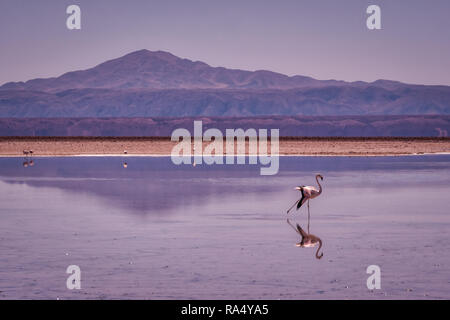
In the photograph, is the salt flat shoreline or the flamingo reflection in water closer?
the flamingo reflection in water

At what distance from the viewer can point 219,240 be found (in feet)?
49.8

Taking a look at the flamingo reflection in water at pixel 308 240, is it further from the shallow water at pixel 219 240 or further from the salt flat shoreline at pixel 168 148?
the salt flat shoreline at pixel 168 148

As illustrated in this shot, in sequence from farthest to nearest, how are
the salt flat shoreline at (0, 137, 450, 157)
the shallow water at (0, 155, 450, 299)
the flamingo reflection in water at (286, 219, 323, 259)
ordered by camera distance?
the salt flat shoreline at (0, 137, 450, 157) → the flamingo reflection in water at (286, 219, 323, 259) → the shallow water at (0, 155, 450, 299)

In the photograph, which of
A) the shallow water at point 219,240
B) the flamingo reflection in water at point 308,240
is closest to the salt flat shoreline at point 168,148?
the shallow water at point 219,240

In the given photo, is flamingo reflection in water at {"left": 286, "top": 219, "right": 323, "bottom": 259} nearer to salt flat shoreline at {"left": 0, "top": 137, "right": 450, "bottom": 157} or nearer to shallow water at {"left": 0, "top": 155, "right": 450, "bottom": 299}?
shallow water at {"left": 0, "top": 155, "right": 450, "bottom": 299}

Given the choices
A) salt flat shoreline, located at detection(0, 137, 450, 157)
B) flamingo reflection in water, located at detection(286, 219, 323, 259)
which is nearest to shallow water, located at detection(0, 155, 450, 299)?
flamingo reflection in water, located at detection(286, 219, 323, 259)

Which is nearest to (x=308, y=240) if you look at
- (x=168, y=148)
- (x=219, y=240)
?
(x=219, y=240)

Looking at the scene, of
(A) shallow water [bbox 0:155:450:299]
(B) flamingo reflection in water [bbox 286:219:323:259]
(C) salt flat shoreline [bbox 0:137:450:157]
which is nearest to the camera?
(A) shallow water [bbox 0:155:450:299]

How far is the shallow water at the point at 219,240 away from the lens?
11.1 meters

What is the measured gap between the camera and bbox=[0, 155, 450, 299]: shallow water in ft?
36.5

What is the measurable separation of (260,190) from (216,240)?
33.6 ft

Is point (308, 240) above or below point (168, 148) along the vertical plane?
below

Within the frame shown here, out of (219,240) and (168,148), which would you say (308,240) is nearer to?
(219,240)
